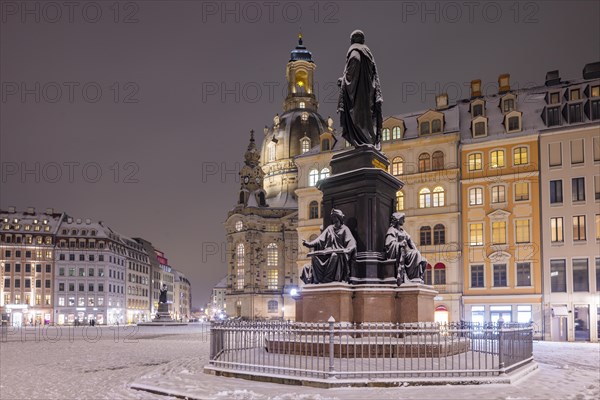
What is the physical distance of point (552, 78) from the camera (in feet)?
170

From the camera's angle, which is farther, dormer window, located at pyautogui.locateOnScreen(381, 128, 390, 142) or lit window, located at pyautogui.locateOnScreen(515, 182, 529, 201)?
dormer window, located at pyautogui.locateOnScreen(381, 128, 390, 142)

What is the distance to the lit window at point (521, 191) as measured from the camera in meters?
47.7

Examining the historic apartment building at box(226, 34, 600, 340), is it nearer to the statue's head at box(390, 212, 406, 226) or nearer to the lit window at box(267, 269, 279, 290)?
the statue's head at box(390, 212, 406, 226)

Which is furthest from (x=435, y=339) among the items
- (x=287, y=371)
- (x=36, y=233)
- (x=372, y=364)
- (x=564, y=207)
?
(x=36, y=233)

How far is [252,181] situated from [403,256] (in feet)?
314

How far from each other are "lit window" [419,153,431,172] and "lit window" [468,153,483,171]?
3428 mm

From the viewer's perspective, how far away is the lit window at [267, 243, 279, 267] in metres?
107

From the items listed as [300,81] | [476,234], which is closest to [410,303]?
[476,234]

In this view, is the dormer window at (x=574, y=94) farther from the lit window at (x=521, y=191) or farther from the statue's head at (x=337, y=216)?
the statue's head at (x=337, y=216)

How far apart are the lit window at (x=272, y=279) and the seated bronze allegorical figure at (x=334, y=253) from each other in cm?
8742

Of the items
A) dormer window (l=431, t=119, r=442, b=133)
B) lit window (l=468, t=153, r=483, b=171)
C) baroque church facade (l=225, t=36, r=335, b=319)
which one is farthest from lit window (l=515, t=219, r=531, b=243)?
baroque church facade (l=225, t=36, r=335, b=319)

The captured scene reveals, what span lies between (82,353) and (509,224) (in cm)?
3314

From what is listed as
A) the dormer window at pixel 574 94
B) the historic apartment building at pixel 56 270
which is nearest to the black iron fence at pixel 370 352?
the dormer window at pixel 574 94

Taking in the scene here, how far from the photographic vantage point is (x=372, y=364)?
1439 cm
